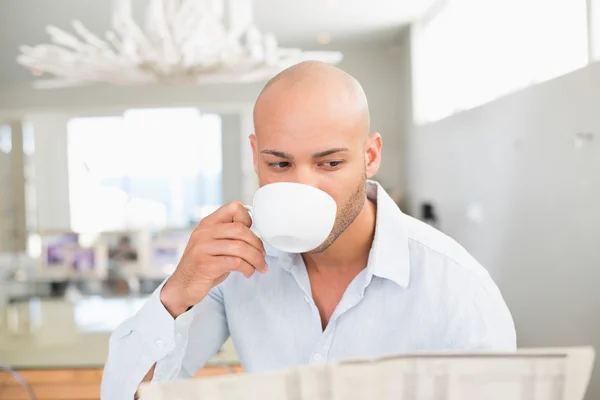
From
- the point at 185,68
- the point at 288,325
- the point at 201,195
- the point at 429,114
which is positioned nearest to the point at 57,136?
the point at 201,195

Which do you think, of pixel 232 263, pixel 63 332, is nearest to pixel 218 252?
pixel 232 263

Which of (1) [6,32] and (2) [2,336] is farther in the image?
(1) [6,32]

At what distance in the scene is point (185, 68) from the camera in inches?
106

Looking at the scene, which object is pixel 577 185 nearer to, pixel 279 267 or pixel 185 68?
pixel 279 267

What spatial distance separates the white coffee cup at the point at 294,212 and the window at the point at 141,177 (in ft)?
23.6

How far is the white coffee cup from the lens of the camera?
688 millimetres

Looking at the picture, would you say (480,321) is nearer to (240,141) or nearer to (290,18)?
(290,18)

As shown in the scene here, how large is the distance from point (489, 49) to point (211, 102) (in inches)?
168

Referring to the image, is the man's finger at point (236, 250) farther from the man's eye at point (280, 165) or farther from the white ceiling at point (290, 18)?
→ the white ceiling at point (290, 18)

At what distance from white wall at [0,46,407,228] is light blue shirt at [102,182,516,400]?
5521 mm

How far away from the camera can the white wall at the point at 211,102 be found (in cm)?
665

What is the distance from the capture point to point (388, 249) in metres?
0.92

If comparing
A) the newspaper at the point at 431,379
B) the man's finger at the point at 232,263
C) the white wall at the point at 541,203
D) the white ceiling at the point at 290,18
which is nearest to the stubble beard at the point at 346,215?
the man's finger at the point at 232,263

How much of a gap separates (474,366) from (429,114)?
507cm
